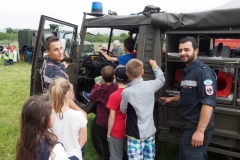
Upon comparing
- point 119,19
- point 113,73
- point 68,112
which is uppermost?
point 119,19

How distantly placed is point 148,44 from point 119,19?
54cm

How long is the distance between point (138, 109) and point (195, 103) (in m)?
0.56

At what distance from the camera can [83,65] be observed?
4.39m

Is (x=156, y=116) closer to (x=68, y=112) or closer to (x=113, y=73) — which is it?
(x=113, y=73)

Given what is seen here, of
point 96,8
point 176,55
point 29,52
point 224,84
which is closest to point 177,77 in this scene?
point 176,55

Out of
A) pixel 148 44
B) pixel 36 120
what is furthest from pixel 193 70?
pixel 36 120

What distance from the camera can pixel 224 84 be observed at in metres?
3.04

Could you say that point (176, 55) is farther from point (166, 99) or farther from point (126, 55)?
point (126, 55)

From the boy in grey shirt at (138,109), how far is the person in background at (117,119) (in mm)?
115

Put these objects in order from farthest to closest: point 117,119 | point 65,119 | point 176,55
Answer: point 176,55 < point 117,119 < point 65,119

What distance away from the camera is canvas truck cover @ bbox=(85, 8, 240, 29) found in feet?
9.11

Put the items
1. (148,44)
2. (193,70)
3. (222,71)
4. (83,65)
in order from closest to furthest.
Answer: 1. (193,70)
2. (222,71)
3. (148,44)
4. (83,65)

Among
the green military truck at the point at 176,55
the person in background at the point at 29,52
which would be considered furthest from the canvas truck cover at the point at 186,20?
the person in background at the point at 29,52

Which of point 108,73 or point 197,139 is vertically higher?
point 108,73
